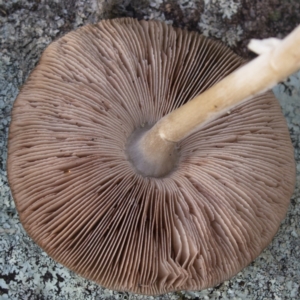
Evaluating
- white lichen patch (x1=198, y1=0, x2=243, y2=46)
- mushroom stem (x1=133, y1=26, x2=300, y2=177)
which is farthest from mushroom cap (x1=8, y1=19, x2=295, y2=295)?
white lichen patch (x1=198, y1=0, x2=243, y2=46)

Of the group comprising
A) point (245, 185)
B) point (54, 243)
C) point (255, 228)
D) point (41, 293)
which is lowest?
point (41, 293)

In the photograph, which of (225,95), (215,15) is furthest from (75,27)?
(225,95)

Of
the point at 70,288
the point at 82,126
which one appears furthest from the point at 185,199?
the point at 70,288

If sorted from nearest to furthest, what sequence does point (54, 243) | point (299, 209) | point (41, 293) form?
1. point (54, 243)
2. point (41, 293)
3. point (299, 209)

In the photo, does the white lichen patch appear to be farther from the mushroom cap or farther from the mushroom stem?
the mushroom stem

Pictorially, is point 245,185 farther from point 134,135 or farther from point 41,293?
point 41,293

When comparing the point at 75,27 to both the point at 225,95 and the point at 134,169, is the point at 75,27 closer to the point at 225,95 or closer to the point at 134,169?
the point at 134,169

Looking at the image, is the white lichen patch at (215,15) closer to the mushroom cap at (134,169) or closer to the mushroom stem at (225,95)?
the mushroom cap at (134,169)
